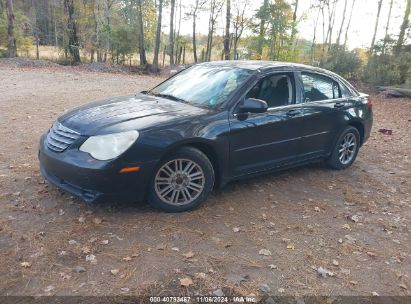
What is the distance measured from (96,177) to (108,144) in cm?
35

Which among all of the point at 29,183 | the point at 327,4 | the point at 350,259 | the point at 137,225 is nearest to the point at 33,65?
the point at 29,183

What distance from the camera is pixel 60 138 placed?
4.17 m

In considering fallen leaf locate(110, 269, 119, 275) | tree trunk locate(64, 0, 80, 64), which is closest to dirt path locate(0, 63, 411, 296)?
fallen leaf locate(110, 269, 119, 275)

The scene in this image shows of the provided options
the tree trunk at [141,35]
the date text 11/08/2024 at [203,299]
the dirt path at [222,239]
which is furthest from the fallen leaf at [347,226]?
the tree trunk at [141,35]

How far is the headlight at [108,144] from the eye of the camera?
385 centimetres

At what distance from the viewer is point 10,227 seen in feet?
12.6

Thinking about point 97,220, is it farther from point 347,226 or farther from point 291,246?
point 347,226

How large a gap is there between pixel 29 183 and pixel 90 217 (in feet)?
4.37

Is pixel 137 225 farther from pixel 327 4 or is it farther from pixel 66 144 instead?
pixel 327 4

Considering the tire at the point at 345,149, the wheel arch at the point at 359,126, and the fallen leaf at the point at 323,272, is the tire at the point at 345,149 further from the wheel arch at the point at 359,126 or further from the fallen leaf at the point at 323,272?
the fallen leaf at the point at 323,272

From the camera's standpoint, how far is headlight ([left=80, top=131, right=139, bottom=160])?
3.85 metres

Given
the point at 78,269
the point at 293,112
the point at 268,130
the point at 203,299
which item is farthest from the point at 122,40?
the point at 203,299

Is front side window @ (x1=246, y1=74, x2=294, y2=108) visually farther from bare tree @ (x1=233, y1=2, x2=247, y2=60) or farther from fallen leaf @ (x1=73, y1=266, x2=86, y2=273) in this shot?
bare tree @ (x1=233, y1=2, x2=247, y2=60)

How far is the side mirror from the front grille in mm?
1915
